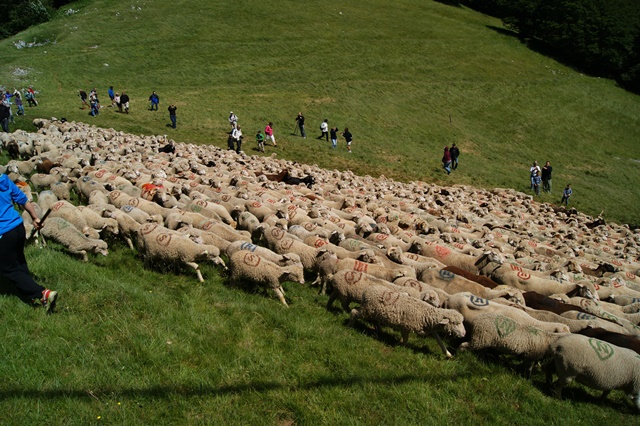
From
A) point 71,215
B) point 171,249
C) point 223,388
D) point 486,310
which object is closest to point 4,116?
point 71,215

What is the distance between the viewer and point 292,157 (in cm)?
3048

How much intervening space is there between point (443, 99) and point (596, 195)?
1004 inches

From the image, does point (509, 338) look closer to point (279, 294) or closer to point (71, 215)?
point (279, 294)

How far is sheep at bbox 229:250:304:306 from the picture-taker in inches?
360

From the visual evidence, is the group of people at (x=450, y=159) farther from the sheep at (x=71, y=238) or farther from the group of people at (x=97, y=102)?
the sheep at (x=71, y=238)

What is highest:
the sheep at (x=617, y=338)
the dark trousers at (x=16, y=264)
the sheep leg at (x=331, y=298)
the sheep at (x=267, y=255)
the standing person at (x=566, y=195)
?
the dark trousers at (x=16, y=264)

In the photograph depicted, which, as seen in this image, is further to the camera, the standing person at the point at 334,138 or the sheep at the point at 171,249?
the standing person at the point at 334,138

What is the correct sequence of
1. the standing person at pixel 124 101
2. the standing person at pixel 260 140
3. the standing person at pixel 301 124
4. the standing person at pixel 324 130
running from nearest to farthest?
1. the standing person at pixel 260 140
2. the standing person at pixel 124 101
3. the standing person at pixel 301 124
4. the standing person at pixel 324 130

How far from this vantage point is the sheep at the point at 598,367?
22.5ft

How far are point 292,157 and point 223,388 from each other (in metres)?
25.4

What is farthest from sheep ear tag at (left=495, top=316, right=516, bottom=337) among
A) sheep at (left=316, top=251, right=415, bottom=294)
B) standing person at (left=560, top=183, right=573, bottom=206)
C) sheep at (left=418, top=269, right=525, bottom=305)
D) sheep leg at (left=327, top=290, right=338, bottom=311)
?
standing person at (left=560, top=183, right=573, bottom=206)

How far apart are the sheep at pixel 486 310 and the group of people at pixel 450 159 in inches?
999

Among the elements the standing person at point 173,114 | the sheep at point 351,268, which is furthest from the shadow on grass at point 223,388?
the standing person at point 173,114

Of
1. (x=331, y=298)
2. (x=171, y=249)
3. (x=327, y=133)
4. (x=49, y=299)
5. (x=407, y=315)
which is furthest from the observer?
(x=327, y=133)
